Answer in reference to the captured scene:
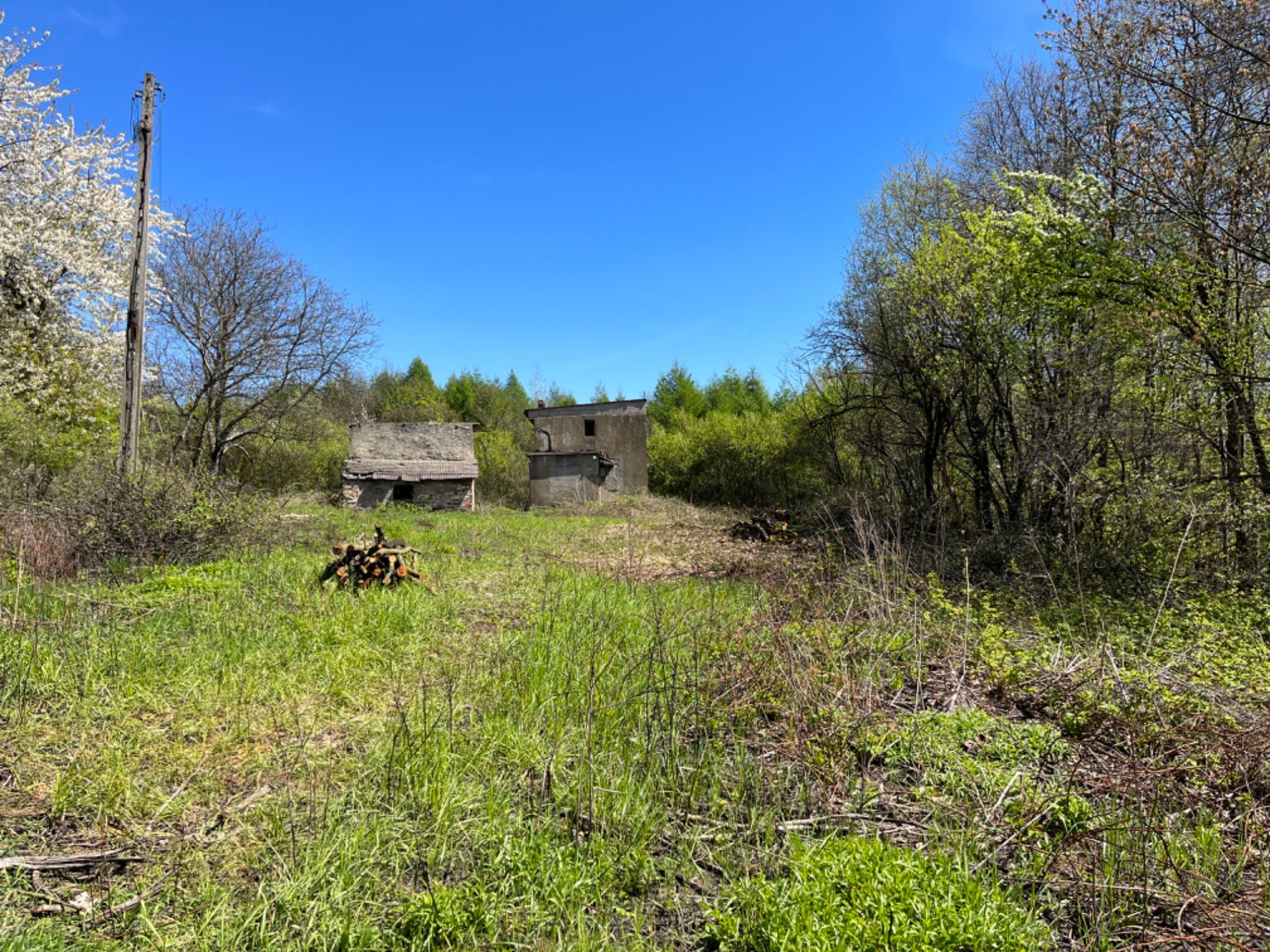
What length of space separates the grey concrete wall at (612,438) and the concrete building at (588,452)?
0.10ft

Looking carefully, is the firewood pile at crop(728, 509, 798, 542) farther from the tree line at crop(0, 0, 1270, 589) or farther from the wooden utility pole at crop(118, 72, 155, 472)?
the wooden utility pole at crop(118, 72, 155, 472)

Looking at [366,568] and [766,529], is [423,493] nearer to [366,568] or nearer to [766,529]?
[766,529]

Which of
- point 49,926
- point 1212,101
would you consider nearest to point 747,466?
point 1212,101

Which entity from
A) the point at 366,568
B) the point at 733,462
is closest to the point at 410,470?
the point at 733,462

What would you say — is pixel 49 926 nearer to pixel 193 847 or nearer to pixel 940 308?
pixel 193 847

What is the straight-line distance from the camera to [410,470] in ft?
80.6

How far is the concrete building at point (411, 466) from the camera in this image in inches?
947

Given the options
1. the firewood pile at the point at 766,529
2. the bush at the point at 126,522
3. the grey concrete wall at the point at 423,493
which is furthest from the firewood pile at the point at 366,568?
the grey concrete wall at the point at 423,493

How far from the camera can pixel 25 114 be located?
1513 centimetres

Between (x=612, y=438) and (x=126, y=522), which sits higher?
(x=612, y=438)

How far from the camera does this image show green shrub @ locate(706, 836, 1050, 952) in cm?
233

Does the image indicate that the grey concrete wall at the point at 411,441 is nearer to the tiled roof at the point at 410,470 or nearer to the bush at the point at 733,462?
the tiled roof at the point at 410,470

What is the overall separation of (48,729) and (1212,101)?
13080mm

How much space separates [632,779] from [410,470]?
22.9m
